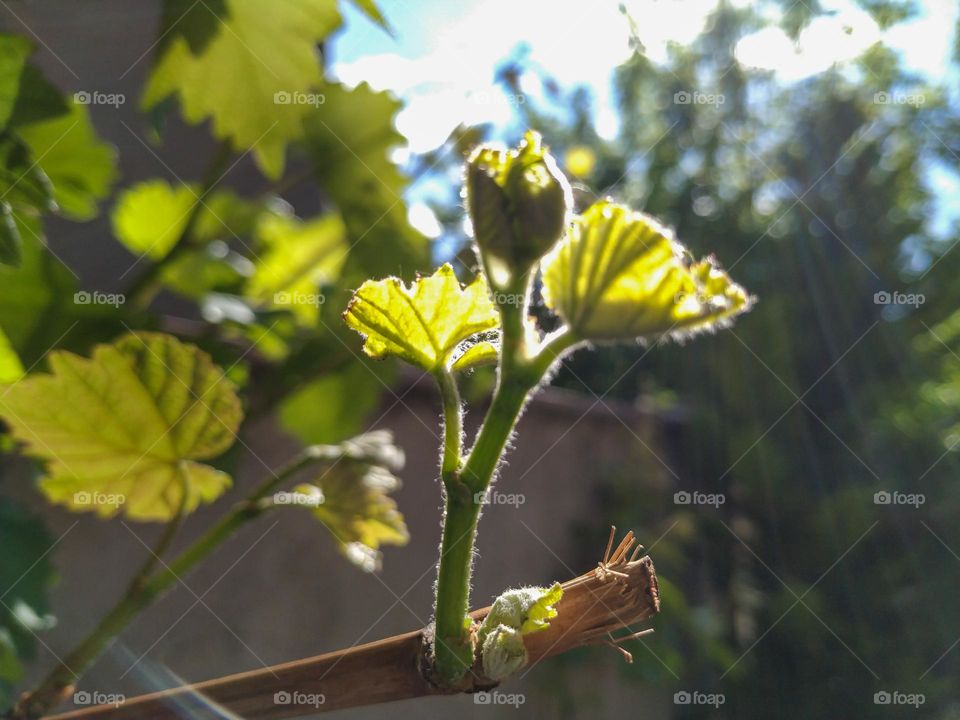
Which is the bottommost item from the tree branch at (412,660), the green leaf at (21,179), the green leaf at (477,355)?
the tree branch at (412,660)

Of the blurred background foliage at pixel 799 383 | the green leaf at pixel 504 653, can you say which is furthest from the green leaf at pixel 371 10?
the blurred background foliage at pixel 799 383

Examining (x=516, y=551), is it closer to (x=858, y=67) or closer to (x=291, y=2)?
(x=291, y=2)

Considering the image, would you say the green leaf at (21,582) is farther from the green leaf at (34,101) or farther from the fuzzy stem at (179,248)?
the green leaf at (34,101)

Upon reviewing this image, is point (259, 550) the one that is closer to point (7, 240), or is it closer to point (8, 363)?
point (8, 363)

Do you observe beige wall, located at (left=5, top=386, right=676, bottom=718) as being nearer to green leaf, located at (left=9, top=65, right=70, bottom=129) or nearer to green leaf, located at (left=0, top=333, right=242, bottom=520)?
green leaf, located at (left=0, top=333, right=242, bottom=520)

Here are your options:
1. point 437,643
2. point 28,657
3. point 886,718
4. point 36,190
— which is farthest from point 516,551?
point 437,643

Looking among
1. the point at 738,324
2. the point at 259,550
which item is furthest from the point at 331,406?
the point at 738,324
